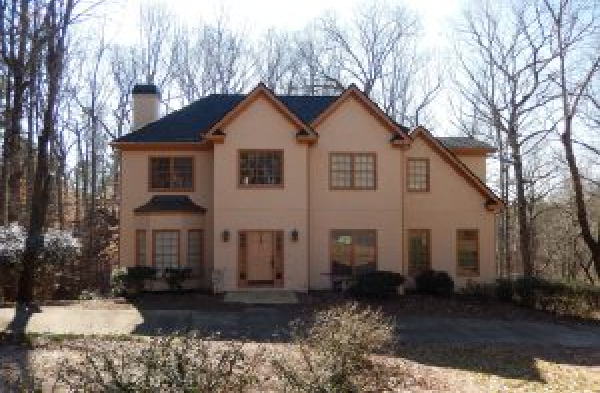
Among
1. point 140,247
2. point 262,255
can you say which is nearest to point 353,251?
point 262,255

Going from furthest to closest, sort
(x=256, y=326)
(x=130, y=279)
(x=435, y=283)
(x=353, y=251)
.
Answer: (x=353, y=251), (x=435, y=283), (x=130, y=279), (x=256, y=326)

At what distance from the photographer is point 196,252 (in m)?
25.5

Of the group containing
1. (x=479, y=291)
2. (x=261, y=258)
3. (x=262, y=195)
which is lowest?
(x=479, y=291)

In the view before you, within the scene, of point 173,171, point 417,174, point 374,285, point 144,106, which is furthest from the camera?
point 144,106

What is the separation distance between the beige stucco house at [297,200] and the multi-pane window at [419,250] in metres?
0.04

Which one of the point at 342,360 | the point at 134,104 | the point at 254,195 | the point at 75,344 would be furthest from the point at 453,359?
the point at 134,104

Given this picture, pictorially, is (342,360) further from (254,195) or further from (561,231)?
(561,231)

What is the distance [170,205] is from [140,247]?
1.87m

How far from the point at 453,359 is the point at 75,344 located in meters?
7.54

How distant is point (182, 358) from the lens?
695cm

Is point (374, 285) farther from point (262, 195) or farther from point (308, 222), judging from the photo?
point (262, 195)

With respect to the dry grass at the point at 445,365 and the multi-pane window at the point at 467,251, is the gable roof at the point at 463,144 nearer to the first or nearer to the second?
the multi-pane window at the point at 467,251

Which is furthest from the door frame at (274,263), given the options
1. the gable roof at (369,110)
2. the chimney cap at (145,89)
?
the chimney cap at (145,89)

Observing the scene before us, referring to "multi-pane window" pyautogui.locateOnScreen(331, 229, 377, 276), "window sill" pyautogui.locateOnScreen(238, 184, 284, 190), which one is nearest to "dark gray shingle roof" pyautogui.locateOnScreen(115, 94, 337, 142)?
"window sill" pyautogui.locateOnScreen(238, 184, 284, 190)
